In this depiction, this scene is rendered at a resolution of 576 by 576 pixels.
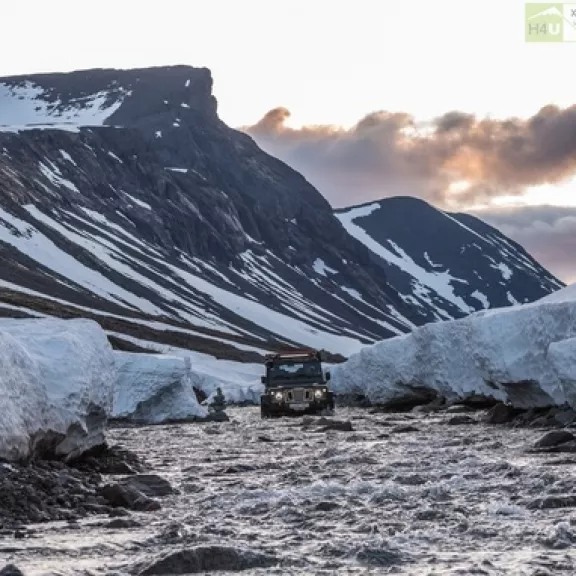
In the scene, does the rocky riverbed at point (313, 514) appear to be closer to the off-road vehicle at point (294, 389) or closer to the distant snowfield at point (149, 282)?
the off-road vehicle at point (294, 389)

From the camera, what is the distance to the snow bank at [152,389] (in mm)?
34719

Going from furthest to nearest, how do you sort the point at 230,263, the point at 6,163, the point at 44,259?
1. the point at 230,263
2. the point at 6,163
3. the point at 44,259

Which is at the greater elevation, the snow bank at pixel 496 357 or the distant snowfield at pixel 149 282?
the distant snowfield at pixel 149 282

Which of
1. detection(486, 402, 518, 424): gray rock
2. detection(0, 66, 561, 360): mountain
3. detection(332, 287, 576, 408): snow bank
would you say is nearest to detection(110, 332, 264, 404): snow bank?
detection(0, 66, 561, 360): mountain

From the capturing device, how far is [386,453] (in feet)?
57.7

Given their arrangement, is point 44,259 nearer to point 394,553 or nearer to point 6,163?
point 6,163

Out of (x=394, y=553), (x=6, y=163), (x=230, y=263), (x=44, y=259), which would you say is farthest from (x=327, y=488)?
(x=230, y=263)

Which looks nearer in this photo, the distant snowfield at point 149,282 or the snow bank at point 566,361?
the snow bank at point 566,361

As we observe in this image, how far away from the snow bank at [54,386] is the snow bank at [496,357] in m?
9.26

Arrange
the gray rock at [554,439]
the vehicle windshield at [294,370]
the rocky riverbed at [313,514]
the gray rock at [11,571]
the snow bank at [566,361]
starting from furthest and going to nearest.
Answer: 1. the vehicle windshield at [294,370]
2. the snow bank at [566,361]
3. the gray rock at [554,439]
4. the rocky riverbed at [313,514]
5. the gray rock at [11,571]

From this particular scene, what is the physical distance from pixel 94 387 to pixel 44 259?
405 ft

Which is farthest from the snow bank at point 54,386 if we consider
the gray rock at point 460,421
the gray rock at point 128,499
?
the gray rock at point 460,421

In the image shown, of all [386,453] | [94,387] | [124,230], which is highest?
[124,230]

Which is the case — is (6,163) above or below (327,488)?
above
